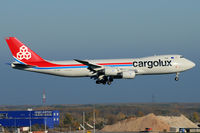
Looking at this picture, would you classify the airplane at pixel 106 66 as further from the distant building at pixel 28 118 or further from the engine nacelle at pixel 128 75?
the distant building at pixel 28 118

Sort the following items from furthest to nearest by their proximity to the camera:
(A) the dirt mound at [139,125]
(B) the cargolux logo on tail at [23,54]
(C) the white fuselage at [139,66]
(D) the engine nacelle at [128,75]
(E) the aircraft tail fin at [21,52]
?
(A) the dirt mound at [139,125]
(B) the cargolux logo on tail at [23,54]
(E) the aircraft tail fin at [21,52]
(C) the white fuselage at [139,66]
(D) the engine nacelle at [128,75]

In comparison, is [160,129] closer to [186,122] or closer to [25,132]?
[186,122]

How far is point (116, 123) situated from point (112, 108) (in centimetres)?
2808

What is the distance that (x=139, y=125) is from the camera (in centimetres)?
10306

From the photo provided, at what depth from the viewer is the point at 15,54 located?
97.9m

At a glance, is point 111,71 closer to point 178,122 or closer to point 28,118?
point 178,122

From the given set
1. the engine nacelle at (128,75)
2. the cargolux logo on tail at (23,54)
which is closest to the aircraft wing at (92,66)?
the engine nacelle at (128,75)

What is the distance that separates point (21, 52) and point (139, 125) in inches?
1161

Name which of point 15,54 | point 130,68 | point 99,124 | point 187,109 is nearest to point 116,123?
point 99,124

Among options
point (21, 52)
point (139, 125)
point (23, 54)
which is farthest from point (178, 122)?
point (21, 52)

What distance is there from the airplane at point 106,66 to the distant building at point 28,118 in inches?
1282

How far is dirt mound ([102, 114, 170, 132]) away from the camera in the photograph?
327 feet

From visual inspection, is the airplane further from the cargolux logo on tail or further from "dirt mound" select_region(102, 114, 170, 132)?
"dirt mound" select_region(102, 114, 170, 132)

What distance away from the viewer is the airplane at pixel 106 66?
91.3 metres
